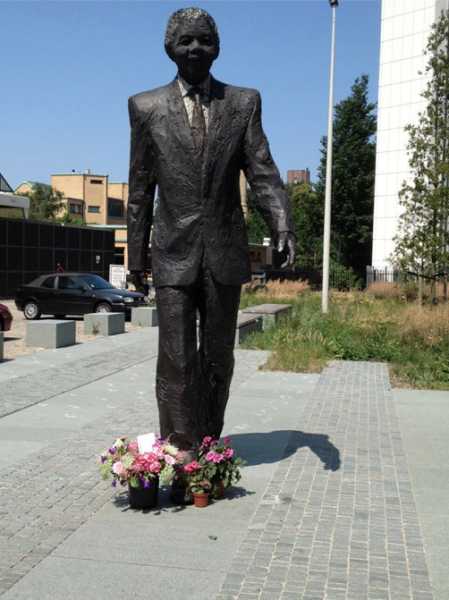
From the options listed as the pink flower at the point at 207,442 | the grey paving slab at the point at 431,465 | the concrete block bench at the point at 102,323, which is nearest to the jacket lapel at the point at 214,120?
the pink flower at the point at 207,442

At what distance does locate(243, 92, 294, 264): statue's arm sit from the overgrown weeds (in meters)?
5.82

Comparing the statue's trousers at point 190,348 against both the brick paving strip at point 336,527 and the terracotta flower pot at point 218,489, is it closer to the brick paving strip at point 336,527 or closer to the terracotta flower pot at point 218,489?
the terracotta flower pot at point 218,489

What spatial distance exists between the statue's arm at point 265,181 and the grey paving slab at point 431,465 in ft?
5.99

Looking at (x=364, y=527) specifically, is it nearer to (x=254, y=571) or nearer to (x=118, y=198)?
(x=254, y=571)

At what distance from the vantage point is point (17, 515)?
173 inches

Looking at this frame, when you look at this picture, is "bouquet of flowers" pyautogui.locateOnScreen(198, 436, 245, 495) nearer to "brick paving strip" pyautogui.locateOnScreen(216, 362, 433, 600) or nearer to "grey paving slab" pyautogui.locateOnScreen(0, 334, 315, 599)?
"grey paving slab" pyautogui.locateOnScreen(0, 334, 315, 599)

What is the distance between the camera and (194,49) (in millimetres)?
4562

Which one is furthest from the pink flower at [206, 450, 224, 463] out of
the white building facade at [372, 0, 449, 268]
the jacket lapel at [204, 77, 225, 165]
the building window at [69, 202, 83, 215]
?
the building window at [69, 202, 83, 215]

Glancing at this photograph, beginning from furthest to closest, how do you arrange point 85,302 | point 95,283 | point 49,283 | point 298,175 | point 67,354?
point 298,175 → point 95,283 → point 49,283 → point 85,302 → point 67,354

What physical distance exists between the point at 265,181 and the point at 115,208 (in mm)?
92136

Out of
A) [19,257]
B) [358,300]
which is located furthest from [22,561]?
[19,257]

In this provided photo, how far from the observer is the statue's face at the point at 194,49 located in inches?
180

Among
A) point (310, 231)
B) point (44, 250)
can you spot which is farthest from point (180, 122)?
point (310, 231)

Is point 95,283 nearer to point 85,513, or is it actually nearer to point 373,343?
point 373,343
